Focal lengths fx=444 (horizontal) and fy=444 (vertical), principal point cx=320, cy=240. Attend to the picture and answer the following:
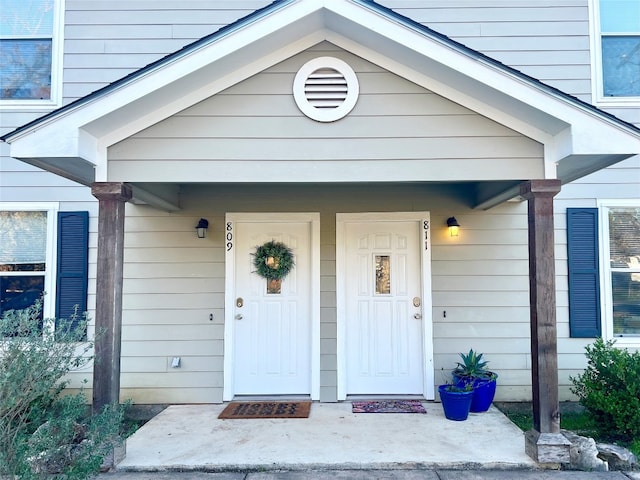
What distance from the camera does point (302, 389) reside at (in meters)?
4.90

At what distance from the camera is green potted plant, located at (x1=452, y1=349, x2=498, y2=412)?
175 inches

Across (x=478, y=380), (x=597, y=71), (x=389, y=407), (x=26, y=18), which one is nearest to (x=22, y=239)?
(x=26, y=18)

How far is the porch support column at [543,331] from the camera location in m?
3.34

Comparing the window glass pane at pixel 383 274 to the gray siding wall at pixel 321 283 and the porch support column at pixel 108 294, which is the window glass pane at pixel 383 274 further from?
the porch support column at pixel 108 294

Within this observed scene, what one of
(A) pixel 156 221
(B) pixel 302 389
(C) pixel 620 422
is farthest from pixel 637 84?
(A) pixel 156 221

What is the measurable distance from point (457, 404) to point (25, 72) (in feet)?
19.0

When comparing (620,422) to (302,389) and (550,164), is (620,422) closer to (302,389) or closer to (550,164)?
(550,164)

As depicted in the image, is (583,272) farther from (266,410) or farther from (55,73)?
(55,73)

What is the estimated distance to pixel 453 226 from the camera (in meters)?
4.86

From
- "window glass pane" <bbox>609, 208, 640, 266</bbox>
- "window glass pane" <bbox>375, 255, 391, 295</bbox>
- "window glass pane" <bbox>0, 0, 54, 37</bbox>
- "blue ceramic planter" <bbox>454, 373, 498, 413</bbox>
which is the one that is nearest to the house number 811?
"window glass pane" <bbox>375, 255, 391, 295</bbox>

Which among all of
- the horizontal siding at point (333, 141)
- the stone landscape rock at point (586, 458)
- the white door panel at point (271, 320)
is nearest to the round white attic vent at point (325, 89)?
the horizontal siding at point (333, 141)

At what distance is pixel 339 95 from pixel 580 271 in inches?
131

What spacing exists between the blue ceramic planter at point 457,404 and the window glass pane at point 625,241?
2296 mm

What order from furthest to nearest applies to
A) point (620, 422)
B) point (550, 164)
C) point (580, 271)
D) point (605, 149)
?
point (580, 271) → point (620, 422) → point (550, 164) → point (605, 149)
